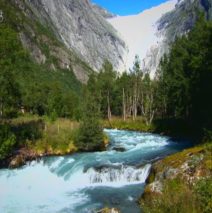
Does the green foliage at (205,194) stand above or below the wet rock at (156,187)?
above

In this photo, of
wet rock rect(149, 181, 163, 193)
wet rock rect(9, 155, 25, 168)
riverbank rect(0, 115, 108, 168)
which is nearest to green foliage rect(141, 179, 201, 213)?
wet rock rect(149, 181, 163, 193)

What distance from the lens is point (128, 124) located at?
3157 inches

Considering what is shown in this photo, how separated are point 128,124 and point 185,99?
71.0ft

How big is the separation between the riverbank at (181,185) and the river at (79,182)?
208 cm

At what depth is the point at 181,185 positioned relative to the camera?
2120cm

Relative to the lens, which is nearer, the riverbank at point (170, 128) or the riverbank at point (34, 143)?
the riverbank at point (34, 143)

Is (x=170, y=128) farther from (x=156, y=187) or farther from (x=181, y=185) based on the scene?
(x=181, y=185)

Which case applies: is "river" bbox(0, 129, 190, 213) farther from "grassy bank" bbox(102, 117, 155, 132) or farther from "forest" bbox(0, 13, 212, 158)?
"grassy bank" bbox(102, 117, 155, 132)

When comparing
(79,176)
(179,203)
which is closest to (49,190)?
(79,176)

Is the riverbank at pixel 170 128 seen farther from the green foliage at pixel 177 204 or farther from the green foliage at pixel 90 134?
the green foliage at pixel 177 204

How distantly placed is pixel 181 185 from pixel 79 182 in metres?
15.0

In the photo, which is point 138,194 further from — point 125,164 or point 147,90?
point 147,90

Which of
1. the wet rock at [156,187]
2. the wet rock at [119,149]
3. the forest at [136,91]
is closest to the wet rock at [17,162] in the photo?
the forest at [136,91]

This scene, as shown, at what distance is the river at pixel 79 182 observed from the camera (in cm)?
2788
